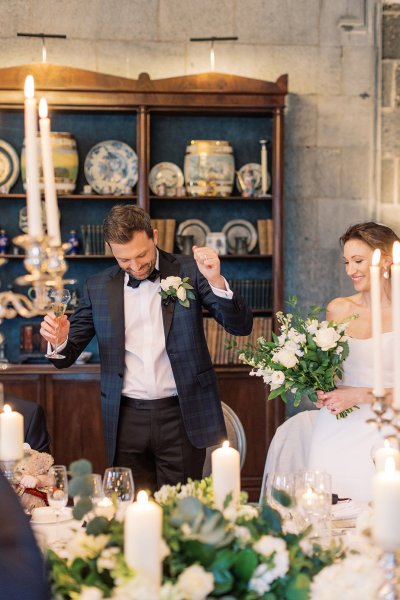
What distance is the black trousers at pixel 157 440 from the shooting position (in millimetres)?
3631

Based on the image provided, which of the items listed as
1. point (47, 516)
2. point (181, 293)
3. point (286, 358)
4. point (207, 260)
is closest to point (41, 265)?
point (47, 516)

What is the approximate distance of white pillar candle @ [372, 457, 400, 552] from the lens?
1.60 metres

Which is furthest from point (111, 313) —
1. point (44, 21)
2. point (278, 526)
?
A: point (44, 21)

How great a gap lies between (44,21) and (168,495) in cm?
448

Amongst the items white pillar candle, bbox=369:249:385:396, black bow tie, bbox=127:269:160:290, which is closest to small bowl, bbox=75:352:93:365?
black bow tie, bbox=127:269:160:290

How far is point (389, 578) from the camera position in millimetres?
1694

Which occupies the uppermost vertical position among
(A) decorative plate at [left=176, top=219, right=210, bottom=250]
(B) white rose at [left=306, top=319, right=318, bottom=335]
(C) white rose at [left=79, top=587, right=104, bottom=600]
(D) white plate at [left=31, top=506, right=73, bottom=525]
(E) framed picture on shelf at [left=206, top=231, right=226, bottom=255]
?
(A) decorative plate at [left=176, top=219, right=210, bottom=250]

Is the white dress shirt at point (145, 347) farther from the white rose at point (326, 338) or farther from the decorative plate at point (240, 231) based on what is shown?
the decorative plate at point (240, 231)

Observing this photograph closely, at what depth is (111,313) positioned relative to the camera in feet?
12.2

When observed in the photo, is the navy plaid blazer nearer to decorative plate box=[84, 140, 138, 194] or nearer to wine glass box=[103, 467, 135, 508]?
wine glass box=[103, 467, 135, 508]

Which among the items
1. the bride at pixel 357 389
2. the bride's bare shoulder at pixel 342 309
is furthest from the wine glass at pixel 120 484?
the bride's bare shoulder at pixel 342 309

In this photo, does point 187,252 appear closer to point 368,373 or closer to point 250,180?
point 250,180

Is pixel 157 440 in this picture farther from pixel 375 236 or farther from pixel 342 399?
pixel 375 236

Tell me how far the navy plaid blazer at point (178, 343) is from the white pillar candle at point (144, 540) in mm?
2147
